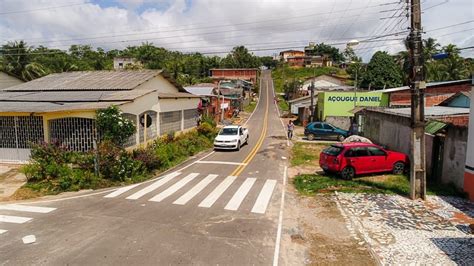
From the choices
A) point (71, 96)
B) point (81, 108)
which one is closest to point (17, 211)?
point (81, 108)

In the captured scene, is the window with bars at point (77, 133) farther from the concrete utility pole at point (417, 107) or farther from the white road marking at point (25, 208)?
the concrete utility pole at point (417, 107)

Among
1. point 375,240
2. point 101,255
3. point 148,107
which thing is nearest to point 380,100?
point 148,107

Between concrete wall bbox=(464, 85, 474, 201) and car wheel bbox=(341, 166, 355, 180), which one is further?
car wheel bbox=(341, 166, 355, 180)

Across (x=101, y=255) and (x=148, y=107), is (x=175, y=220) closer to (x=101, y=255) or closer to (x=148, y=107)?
(x=101, y=255)

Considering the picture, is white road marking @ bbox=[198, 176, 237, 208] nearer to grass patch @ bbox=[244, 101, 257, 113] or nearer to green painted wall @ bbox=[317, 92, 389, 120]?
green painted wall @ bbox=[317, 92, 389, 120]

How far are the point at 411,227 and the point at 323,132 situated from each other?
2273 cm

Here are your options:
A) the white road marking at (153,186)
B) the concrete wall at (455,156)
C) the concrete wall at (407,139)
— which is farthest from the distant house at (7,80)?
the concrete wall at (455,156)

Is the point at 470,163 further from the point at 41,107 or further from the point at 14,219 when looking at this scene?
the point at 41,107

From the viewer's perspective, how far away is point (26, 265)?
8188 millimetres

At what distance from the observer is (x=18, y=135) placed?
64.2ft

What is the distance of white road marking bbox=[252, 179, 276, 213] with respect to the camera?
1273 cm

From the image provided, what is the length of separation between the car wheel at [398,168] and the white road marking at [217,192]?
812 centimetres

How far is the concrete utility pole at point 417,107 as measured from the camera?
13.3 m

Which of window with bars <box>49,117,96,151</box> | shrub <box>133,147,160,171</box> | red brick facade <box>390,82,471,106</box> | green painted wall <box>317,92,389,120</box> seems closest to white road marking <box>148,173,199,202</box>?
shrub <box>133,147,160,171</box>
